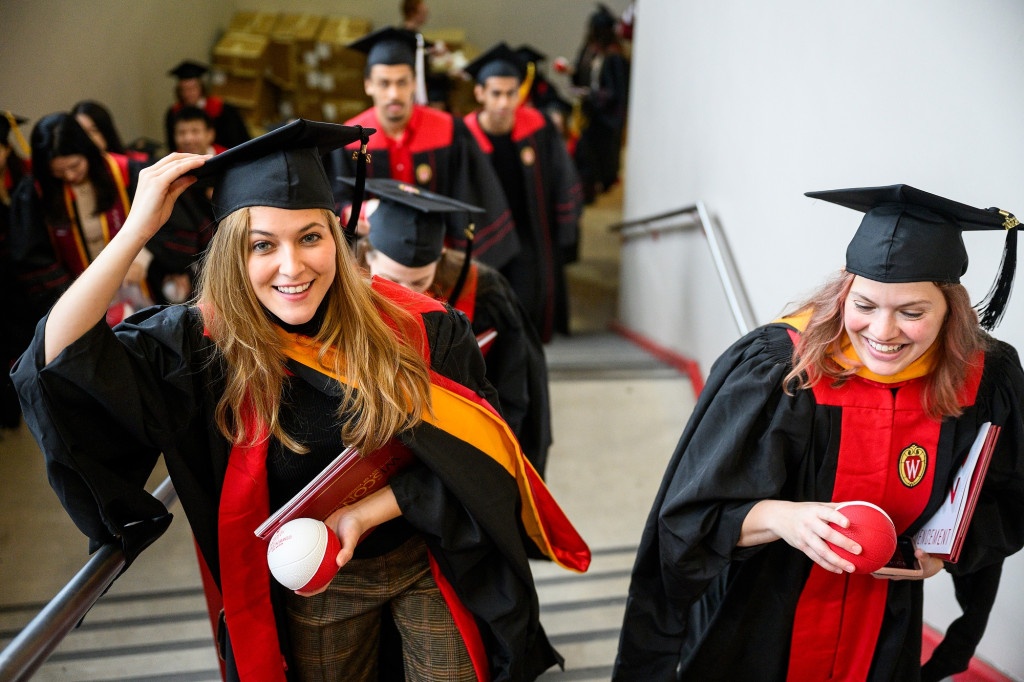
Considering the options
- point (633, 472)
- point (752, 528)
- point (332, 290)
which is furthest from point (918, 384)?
point (633, 472)

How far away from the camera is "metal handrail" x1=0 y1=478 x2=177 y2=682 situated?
1.30 metres

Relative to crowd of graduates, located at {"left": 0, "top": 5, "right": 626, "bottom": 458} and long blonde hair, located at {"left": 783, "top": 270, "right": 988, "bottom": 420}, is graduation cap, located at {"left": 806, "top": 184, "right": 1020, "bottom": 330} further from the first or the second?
crowd of graduates, located at {"left": 0, "top": 5, "right": 626, "bottom": 458}

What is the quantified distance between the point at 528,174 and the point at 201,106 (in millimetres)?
2842

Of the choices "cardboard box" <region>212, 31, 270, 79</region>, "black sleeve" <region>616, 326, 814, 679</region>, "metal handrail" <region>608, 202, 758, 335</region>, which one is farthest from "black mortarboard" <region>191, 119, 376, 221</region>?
"cardboard box" <region>212, 31, 270, 79</region>

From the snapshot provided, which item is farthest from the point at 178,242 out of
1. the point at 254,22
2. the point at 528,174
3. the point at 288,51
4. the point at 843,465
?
the point at 254,22

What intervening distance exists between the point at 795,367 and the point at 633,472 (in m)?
2.55

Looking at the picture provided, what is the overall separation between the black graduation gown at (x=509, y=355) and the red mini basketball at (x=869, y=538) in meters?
1.25

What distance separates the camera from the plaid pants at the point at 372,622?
1819 millimetres

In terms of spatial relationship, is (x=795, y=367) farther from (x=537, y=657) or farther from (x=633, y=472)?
(x=633, y=472)

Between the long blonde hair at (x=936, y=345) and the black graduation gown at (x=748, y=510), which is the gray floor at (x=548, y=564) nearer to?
the black graduation gown at (x=748, y=510)

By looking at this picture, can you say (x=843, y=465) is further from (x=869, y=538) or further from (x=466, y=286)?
(x=466, y=286)

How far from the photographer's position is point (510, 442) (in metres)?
1.89

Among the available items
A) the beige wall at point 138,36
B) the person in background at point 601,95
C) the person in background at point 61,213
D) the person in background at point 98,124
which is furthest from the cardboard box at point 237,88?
the person in background at point 61,213

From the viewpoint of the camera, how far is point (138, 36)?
6070mm
